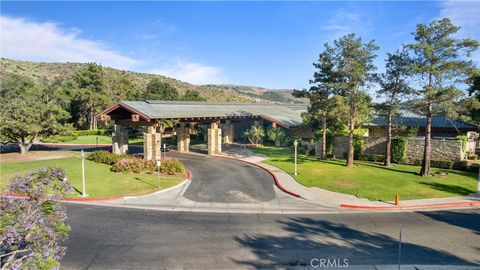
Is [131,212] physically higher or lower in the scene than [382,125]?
lower

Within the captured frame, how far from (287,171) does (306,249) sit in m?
16.2

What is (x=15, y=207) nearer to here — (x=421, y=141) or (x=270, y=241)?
(x=270, y=241)

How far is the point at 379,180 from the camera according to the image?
2600cm

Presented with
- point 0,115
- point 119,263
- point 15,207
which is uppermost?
point 0,115

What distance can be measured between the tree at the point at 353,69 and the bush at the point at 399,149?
5859 mm

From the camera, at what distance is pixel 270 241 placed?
14.4m

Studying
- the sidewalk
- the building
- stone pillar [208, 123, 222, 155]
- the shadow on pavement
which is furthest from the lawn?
the building

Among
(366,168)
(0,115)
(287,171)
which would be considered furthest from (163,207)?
(0,115)

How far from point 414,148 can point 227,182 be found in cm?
2037

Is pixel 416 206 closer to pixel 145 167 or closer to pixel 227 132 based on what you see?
pixel 145 167

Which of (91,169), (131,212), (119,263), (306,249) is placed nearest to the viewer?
(119,263)

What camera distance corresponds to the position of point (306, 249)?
13.6m

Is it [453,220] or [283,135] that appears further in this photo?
[283,135]

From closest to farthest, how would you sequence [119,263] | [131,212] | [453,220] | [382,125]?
1. [119,263]
2. [453,220]
3. [131,212]
4. [382,125]
